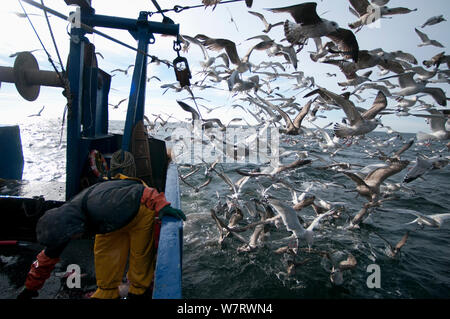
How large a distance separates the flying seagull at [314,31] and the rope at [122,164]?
351 cm

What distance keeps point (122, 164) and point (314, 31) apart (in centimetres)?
422

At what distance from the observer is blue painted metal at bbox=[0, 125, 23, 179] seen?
17.1 ft

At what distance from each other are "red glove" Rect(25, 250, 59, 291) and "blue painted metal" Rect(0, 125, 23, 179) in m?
4.18

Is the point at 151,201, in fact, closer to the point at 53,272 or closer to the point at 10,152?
the point at 53,272

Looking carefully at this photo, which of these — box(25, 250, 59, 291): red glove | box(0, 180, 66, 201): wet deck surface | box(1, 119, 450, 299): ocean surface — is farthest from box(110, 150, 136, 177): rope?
box(0, 180, 66, 201): wet deck surface

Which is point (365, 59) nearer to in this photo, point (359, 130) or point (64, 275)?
point (359, 130)

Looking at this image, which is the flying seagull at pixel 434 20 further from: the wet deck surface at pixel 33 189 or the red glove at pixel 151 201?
the wet deck surface at pixel 33 189

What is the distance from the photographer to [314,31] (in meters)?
4.49

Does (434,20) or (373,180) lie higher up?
(434,20)

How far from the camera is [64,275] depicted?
3.12 meters

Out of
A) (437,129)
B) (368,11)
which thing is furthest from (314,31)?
(437,129)

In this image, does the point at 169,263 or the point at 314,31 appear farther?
the point at 314,31

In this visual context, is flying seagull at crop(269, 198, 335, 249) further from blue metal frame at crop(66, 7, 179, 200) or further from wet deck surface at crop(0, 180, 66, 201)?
wet deck surface at crop(0, 180, 66, 201)
